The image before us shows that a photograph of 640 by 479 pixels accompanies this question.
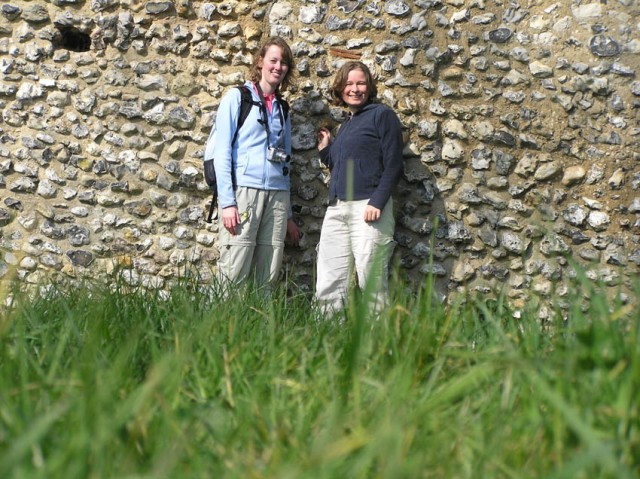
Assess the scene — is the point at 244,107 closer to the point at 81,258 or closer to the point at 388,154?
the point at 388,154

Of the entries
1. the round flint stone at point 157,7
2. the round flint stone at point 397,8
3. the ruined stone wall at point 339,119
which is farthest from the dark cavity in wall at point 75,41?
the round flint stone at point 397,8

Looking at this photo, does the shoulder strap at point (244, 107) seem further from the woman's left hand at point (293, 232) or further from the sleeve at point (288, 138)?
the woman's left hand at point (293, 232)

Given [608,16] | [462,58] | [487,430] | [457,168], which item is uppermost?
[608,16]

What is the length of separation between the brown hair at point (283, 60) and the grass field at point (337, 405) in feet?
8.40

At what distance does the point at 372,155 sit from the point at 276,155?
0.61 m

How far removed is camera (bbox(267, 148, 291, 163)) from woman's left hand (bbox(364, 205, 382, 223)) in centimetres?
65

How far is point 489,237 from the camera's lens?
482 centimetres

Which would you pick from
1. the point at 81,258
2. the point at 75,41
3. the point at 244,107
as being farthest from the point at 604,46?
the point at 81,258

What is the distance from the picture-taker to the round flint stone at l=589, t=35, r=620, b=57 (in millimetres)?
4688

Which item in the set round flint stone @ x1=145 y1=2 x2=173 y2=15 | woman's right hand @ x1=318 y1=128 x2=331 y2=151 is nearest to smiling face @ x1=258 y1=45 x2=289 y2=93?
woman's right hand @ x1=318 y1=128 x2=331 y2=151

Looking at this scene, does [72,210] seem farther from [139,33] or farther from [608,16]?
[608,16]

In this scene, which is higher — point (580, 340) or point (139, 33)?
point (139, 33)

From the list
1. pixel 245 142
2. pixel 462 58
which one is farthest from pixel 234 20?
pixel 462 58

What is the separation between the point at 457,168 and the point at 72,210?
279 cm
